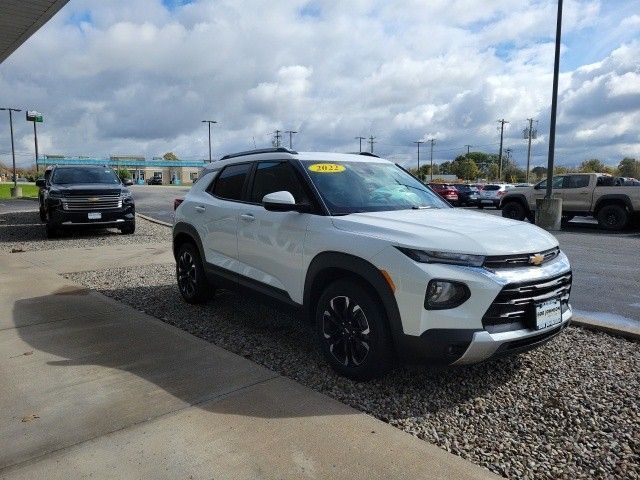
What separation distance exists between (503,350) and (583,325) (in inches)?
87.9

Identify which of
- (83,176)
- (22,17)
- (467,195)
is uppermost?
(22,17)

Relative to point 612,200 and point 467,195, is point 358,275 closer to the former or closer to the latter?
point 612,200

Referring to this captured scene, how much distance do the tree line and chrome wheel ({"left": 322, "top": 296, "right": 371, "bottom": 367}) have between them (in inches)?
2564

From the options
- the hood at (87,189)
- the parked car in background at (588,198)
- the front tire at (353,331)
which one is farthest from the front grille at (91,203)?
the parked car in background at (588,198)

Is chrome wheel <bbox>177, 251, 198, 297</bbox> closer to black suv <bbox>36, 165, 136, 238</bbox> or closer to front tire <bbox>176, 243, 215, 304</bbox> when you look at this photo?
front tire <bbox>176, 243, 215, 304</bbox>

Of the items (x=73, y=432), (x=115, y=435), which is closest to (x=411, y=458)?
(x=115, y=435)

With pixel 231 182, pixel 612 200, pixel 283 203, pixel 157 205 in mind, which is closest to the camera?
pixel 283 203

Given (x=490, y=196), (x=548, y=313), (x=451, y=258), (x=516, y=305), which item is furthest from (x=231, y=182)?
(x=490, y=196)

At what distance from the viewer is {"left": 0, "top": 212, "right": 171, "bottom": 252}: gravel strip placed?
36.4ft

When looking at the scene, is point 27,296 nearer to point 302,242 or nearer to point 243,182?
point 243,182

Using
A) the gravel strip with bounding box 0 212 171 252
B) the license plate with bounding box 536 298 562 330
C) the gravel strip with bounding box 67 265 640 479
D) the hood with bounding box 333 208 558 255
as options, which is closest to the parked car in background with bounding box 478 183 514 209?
the gravel strip with bounding box 0 212 171 252

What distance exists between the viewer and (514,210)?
1817cm

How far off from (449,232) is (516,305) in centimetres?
63

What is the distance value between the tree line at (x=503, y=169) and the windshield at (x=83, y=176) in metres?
60.0
